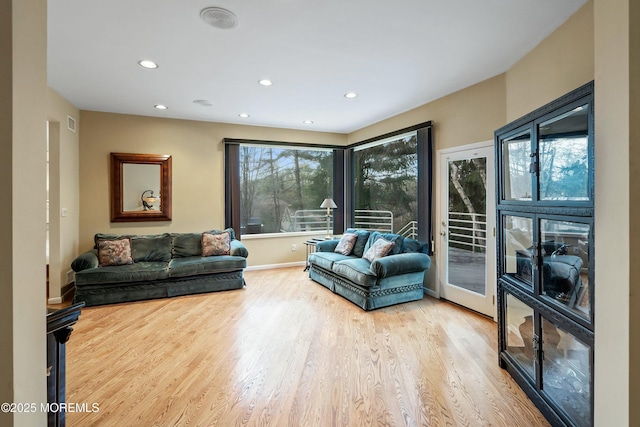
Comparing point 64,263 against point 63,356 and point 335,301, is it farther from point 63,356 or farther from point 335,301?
point 335,301

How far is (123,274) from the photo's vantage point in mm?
3957

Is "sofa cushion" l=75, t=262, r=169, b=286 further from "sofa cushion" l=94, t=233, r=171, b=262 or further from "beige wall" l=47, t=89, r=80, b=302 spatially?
"beige wall" l=47, t=89, r=80, b=302

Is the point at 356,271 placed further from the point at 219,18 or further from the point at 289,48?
the point at 219,18

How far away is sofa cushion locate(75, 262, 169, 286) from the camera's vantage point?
12.5ft

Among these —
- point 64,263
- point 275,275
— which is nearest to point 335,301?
point 275,275

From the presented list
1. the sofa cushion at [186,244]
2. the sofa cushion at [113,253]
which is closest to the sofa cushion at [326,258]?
the sofa cushion at [186,244]

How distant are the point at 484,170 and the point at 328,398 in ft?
10.00

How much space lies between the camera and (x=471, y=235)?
12.4 feet

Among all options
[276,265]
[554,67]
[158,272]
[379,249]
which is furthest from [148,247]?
[554,67]

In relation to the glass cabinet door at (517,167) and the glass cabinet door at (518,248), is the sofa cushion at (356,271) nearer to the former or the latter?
the glass cabinet door at (518,248)

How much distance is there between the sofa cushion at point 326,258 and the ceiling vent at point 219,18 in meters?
3.17

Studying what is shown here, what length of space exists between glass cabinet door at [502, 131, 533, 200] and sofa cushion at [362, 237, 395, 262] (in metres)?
1.92

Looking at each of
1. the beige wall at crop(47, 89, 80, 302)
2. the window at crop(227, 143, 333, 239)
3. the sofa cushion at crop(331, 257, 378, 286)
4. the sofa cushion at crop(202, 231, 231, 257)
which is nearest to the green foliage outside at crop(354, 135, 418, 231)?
the window at crop(227, 143, 333, 239)

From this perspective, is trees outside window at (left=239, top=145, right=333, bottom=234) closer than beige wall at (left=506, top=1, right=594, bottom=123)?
No
